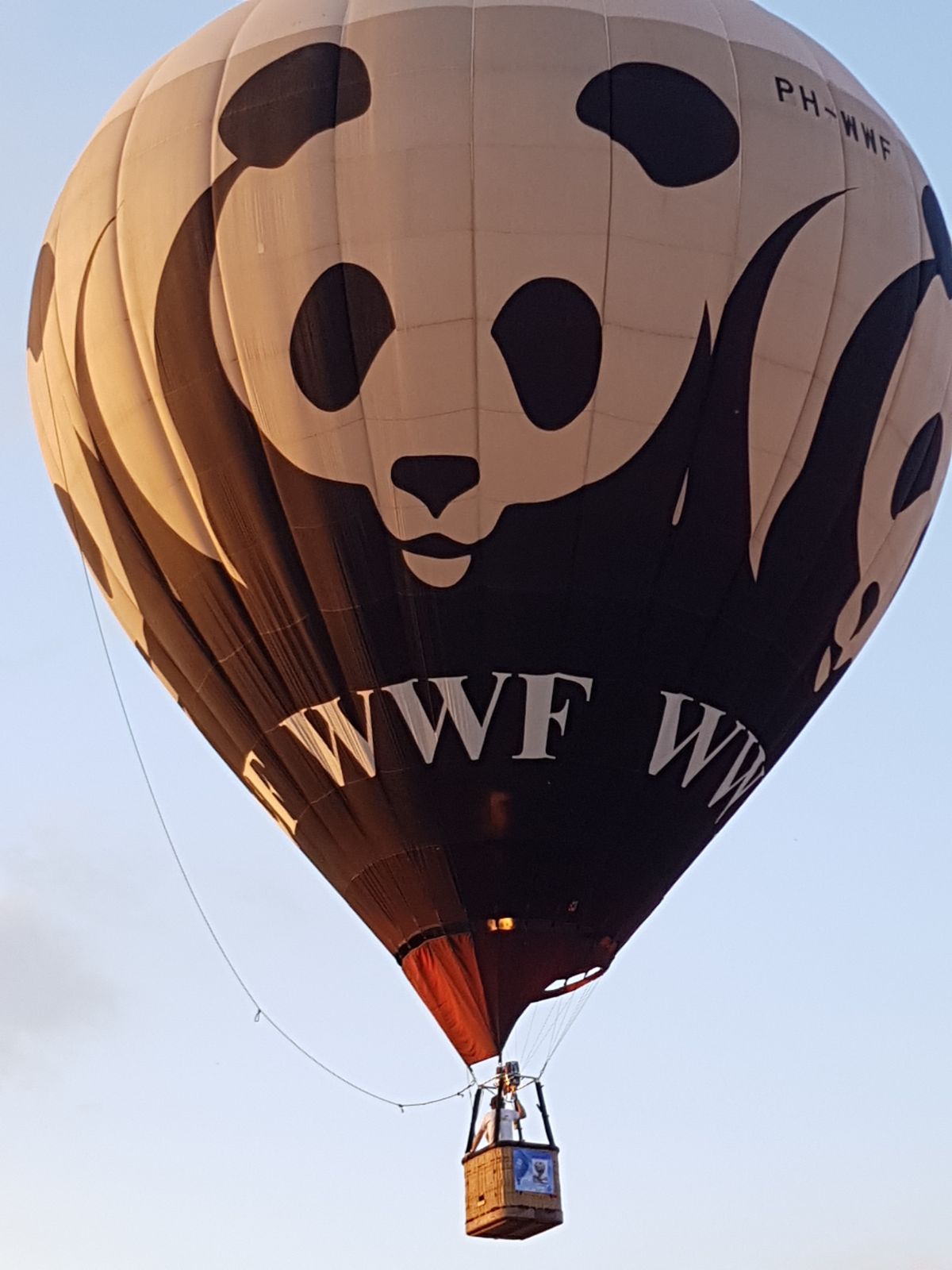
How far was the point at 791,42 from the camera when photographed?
18078mm

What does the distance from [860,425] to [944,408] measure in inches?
39.1

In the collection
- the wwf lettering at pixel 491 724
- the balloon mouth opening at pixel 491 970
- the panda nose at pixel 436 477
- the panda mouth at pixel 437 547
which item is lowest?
the balloon mouth opening at pixel 491 970

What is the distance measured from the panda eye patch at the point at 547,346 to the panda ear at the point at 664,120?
91cm

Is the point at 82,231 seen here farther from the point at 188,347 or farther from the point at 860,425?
the point at 860,425

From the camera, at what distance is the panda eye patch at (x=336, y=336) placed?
16.8m

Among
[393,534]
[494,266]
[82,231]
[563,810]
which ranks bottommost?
[563,810]

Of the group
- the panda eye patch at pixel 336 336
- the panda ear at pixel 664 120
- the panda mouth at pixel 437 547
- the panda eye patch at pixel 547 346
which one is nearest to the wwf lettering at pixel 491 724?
the panda mouth at pixel 437 547

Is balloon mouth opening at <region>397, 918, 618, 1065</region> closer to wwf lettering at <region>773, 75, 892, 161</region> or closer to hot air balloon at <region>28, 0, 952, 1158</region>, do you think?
hot air balloon at <region>28, 0, 952, 1158</region>

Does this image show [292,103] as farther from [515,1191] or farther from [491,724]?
[515,1191]

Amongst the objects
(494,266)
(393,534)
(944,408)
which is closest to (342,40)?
(494,266)

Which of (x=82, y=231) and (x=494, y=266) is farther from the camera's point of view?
(x=82, y=231)

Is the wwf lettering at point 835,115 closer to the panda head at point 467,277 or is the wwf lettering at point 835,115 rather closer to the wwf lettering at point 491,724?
the panda head at point 467,277

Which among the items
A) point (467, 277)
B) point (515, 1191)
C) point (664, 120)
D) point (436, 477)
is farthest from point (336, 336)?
point (515, 1191)

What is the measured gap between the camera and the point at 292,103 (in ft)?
56.5
